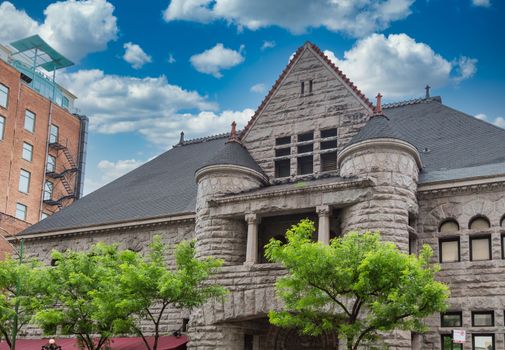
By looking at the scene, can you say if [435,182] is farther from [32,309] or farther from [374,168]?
[32,309]

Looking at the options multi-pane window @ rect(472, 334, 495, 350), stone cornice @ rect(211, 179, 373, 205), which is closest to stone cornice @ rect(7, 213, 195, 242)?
stone cornice @ rect(211, 179, 373, 205)

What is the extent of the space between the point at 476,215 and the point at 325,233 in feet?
18.5

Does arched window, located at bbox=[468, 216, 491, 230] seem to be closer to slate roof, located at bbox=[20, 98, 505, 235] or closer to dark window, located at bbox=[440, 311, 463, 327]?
slate roof, located at bbox=[20, 98, 505, 235]

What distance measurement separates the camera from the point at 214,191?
29812 millimetres

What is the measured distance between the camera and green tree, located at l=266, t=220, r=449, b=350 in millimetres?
20500

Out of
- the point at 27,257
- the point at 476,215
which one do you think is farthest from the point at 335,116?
the point at 27,257

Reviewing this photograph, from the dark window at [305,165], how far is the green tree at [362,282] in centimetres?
910

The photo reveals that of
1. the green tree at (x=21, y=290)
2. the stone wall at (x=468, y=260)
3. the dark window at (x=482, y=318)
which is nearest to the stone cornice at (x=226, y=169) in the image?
the stone wall at (x=468, y=260)

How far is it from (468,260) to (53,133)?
1961 inches

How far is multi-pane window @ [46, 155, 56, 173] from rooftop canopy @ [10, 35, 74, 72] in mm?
10322

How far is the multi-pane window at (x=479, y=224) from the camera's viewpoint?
26.4 m

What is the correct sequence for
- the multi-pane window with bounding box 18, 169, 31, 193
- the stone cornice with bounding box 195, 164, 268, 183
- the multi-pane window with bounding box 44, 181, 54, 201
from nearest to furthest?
the stone cornice with bounding box 195, 164, 268, 183
the multi-pane window with bounding box 18, 169, 31, 193
the multi-pane window with bounding box 44, 181, 54, 201

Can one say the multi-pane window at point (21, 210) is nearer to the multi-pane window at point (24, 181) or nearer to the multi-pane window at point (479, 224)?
the multi-pane window at point (24, 181)

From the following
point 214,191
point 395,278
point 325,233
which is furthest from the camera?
point 214,191
